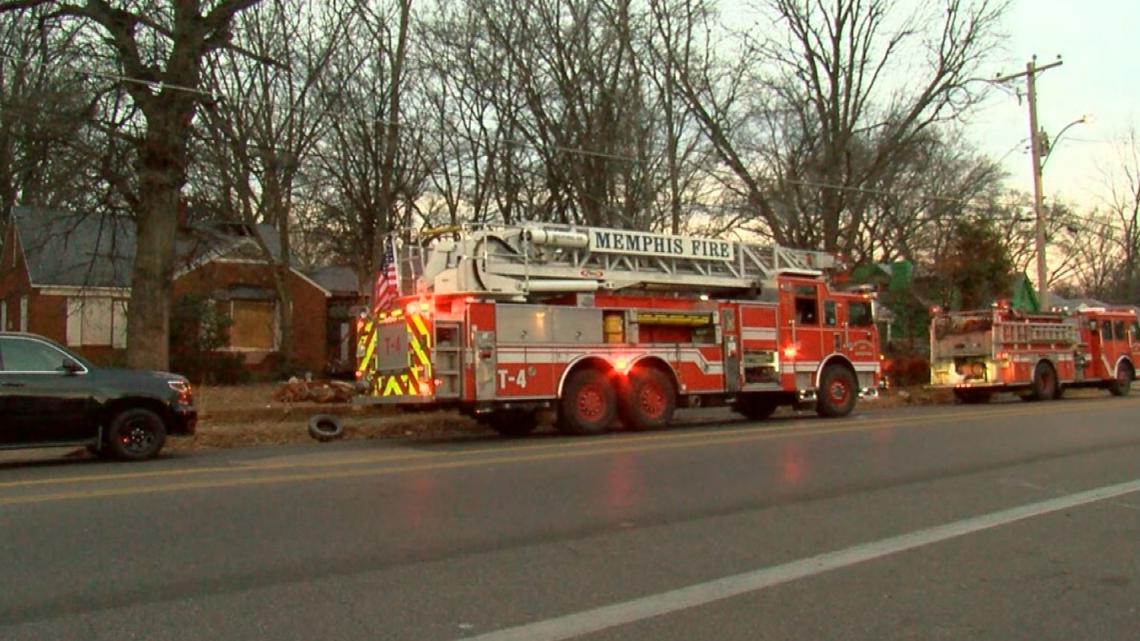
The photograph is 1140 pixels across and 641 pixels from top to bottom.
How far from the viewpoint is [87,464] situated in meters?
12.9

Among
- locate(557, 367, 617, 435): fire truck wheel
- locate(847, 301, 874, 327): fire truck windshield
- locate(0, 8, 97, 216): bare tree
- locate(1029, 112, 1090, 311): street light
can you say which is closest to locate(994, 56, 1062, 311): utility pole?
locate(1029, 112, 1090, 311): street light

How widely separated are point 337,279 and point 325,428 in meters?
24.0

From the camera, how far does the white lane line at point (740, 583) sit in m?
5.40

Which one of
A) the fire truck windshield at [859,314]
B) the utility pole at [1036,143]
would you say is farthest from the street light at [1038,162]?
the fire truck windshield at [859,314]

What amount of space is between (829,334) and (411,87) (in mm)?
14980

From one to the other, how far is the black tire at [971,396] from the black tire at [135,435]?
68.9ft

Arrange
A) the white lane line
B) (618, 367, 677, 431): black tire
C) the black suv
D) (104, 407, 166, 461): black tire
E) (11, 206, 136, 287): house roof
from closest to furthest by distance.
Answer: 1. the white lane line
2. the black suv
3. (104, 407, 166, 461): black tire
4. (618, 367, 677, 431): black tire
5. (11, 206, 136, 287): house roof

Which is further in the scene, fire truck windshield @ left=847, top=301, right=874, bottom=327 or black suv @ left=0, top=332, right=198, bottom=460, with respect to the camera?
fire truck windshield @ left=847, top=301, right=874, bottom=327

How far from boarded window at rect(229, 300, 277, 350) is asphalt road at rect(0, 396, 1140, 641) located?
864 inches

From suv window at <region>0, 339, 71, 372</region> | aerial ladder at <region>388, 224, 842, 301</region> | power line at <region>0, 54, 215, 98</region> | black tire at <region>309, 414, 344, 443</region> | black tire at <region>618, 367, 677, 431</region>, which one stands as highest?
power line at <region>0, 54, 215, 98</region>

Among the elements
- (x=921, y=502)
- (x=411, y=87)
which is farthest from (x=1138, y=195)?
(x=921, y=502)

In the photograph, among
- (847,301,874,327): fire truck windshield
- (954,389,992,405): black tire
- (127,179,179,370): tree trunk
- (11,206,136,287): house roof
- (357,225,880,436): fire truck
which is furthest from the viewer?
(11,206,136,287): house roof

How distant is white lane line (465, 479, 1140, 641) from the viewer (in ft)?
17.7

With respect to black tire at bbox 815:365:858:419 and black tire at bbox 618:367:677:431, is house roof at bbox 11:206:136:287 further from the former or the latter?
black tire at bbox 815:365:858:419
